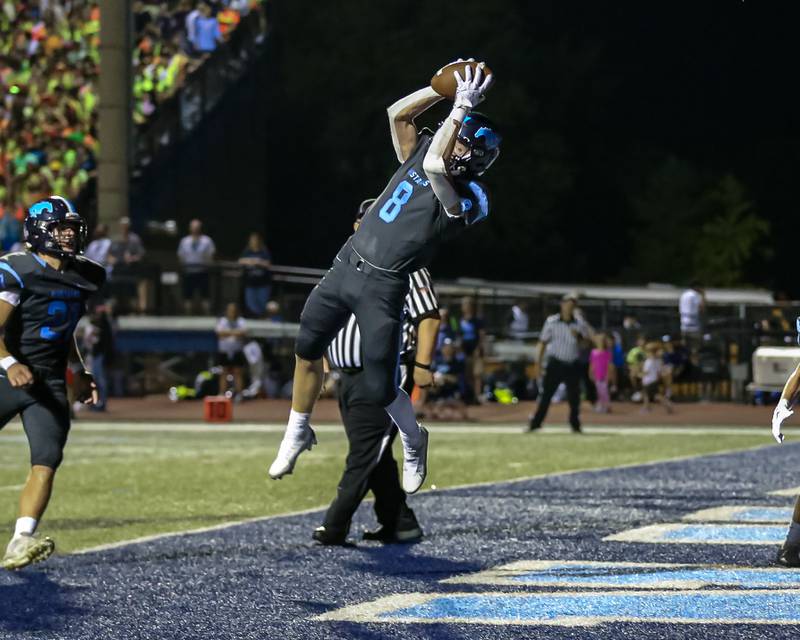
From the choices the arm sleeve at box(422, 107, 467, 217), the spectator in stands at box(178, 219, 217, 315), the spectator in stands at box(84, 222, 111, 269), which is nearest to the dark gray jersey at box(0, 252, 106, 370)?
the arm sleeve at box(422, 107, 467, 217)

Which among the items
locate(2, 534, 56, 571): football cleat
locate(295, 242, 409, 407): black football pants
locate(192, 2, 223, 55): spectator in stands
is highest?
locate(192, 2, 223, 55): spectator in stands

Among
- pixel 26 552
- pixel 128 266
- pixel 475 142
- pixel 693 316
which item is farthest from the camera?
pixel 693 316

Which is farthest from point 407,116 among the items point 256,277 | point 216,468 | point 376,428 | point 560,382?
point 256,277

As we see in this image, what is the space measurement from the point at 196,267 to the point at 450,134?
2160cm

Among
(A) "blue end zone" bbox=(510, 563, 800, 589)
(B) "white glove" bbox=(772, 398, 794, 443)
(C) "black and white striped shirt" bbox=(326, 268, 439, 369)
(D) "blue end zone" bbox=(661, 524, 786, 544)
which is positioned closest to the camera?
(B) "white glove" bbox=(772, 398, 794, 443)

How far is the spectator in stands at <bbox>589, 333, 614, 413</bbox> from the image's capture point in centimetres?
2648

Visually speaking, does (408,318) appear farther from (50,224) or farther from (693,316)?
(693,316)

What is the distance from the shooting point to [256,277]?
1165 inches

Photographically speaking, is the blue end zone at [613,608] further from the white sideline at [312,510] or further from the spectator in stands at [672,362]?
the spectator in stands at [672,362]

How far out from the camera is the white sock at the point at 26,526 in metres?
9.29

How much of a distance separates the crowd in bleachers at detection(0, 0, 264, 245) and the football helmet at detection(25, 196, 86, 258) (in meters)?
17.8

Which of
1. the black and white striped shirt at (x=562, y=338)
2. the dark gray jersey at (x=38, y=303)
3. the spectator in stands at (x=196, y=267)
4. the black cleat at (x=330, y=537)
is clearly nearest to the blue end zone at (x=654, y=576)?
the black cleat at (x=330, y=537)

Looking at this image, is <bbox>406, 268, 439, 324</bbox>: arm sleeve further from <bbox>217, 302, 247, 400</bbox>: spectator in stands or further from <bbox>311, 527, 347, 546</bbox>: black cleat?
<bbox>217, 302, 247, 400</bbox>: spectator in stands

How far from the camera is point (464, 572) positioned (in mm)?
9836
